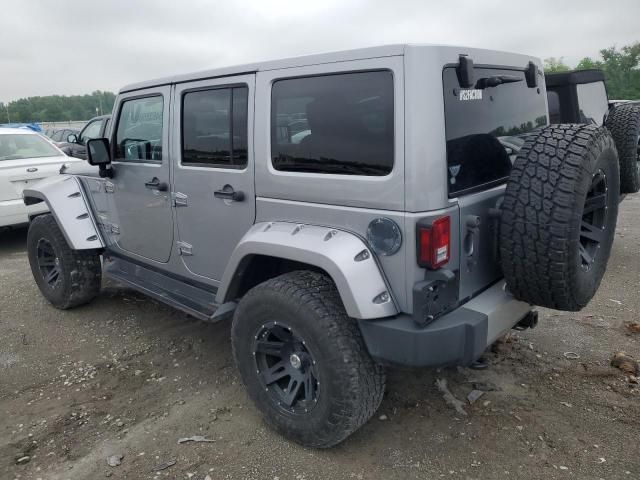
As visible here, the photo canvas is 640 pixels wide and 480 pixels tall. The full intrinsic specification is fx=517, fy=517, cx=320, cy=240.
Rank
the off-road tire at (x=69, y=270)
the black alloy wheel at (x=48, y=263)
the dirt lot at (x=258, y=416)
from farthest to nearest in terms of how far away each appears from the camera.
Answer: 1. the black alloy wheel at (x=48, y=263)
2. the off-road tire at (x=69, y=270)
3. the dirt lot at (x=258, y=416)

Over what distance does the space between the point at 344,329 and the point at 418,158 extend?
2.82 ft

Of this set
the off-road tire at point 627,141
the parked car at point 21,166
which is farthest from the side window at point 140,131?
the off-road tire at point 627,141

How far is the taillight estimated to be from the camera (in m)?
2.26

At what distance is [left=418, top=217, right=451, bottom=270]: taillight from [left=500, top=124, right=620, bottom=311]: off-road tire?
298 millimetres

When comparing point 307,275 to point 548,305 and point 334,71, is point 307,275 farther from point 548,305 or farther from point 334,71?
point 548,305

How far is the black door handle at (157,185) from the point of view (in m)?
3.51

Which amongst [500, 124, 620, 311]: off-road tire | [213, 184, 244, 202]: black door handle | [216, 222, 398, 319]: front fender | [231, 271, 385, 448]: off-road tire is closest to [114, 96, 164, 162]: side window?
[213, 184, 244, 202]: black door handle

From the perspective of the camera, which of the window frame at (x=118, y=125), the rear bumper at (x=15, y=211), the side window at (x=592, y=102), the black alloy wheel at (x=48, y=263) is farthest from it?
the rear bumper at (x=15, y=211)

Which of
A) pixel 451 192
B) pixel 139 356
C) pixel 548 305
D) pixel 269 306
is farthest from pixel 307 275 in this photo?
pixel 139 356

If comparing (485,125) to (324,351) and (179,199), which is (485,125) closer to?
(324,351)

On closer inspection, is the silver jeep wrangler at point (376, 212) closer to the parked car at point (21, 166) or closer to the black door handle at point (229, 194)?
Answer: the black door handle at point (229, 194)

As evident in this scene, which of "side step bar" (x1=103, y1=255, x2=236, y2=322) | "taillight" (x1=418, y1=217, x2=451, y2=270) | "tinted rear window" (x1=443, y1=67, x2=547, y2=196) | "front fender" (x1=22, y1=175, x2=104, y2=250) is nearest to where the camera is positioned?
"taillight" (x1=418, y1=217, x2=451, y2=270)

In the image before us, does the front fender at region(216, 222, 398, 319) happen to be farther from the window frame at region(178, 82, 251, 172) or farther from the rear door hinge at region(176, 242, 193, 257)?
the rear door hinge at region(176, 242, 193, 257)

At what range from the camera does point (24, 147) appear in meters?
7.28
